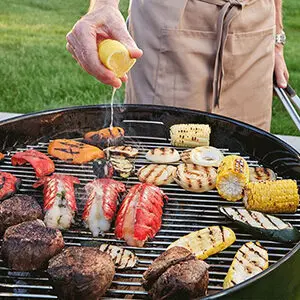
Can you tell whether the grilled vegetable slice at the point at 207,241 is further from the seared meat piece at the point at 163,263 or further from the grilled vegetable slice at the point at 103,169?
the grilled vegetable slice at the point at 103,169

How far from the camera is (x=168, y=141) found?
301 cm

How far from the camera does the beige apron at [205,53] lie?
10.7 ft

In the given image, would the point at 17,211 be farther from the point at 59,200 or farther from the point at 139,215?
the point at 139,215

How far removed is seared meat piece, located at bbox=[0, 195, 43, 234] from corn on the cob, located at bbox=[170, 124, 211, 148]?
3.00 ft

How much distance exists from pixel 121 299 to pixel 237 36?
1967mm

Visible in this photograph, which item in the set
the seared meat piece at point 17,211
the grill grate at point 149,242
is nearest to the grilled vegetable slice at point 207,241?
the grill grate at point 149,242

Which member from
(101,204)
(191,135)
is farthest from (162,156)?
(101,204)

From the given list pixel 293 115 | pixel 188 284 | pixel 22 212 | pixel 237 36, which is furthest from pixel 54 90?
pixel 188 284

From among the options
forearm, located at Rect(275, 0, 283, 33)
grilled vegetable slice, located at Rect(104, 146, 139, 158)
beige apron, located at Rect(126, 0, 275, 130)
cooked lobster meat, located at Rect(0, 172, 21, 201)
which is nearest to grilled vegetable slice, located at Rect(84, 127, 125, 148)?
grilled vegetable slice, located at Rect(104, 146, 139, 158)

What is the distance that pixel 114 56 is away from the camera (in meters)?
2.27

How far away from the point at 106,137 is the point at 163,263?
3.59 feet

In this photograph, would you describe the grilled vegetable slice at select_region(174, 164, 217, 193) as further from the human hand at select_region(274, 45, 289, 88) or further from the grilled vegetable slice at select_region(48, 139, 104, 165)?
the human hand at select_region(274, 45, 289, 88)

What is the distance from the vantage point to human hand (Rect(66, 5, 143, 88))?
7.52 feet

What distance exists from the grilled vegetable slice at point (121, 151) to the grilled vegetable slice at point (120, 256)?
0.77m
